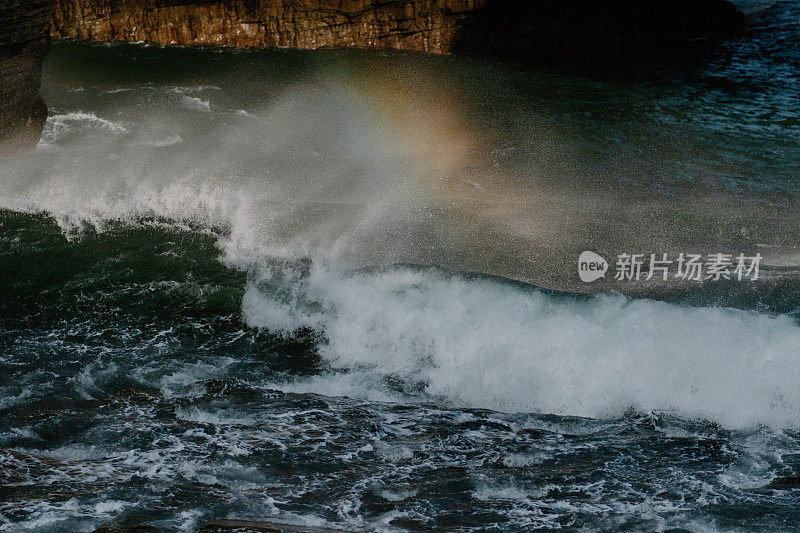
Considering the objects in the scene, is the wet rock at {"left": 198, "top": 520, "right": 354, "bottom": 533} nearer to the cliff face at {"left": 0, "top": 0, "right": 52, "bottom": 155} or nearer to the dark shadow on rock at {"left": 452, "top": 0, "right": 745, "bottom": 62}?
the cliff face at {"left": 0, "top": 0, "right": 52, "bottom": 155}

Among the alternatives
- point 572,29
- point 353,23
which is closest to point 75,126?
point 353,23

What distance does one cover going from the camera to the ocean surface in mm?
5230

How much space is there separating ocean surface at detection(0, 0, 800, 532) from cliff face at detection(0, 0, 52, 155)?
0.72m

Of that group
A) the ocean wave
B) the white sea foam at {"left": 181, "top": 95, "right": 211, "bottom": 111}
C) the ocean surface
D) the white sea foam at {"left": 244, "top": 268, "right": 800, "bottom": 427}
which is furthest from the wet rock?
the white sea foam at {"left": 181, "top": 95, "right": 211, "bottom": 111}

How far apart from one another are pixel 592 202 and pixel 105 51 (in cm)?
1022

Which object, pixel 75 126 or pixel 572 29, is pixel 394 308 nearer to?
pixel 75 126

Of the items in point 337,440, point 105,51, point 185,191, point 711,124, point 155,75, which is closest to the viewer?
point 337,440

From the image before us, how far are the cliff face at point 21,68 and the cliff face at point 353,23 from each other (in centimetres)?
601

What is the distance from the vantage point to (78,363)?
6.80 m

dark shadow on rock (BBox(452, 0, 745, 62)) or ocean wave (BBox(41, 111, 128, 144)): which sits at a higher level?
dark shadow on rock (BBox(452, 0, 745, 62))

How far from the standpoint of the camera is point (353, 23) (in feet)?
49.8

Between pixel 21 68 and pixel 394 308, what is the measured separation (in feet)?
17.9

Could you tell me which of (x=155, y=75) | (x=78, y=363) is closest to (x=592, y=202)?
(x=78, y=363)

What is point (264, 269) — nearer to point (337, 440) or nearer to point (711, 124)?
point (337, 440)
